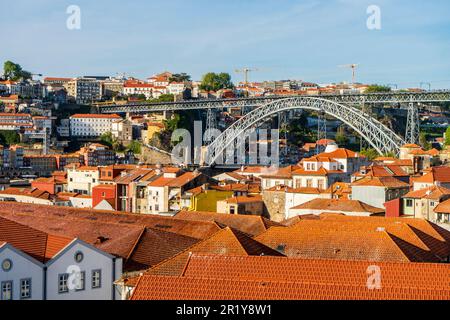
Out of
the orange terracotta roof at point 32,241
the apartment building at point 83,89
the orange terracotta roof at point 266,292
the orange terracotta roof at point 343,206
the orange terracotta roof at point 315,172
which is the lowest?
the orange terracotta roof at point 343,206

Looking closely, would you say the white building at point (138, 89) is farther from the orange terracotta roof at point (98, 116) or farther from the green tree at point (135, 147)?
the green tree at point (135, 147)

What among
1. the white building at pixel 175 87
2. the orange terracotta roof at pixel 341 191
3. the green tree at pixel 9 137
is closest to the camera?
the orange terracotta roof at pixel 341 191

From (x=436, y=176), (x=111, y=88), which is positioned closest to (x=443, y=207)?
(x=436, y=176)

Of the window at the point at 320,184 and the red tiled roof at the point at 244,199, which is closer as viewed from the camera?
the red tiled roof at the point at 244,199

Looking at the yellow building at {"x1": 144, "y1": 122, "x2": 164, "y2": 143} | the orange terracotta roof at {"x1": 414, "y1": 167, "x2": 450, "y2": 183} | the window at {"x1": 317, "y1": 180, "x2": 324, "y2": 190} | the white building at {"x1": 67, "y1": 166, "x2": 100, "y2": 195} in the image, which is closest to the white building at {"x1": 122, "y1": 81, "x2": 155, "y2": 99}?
the yellow building at {"x1": 144, "y1": 122, "x2": 164, "y2": 143}

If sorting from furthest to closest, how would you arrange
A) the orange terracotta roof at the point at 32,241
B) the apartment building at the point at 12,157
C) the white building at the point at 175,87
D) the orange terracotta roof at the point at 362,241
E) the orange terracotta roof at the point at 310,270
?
the white building at the point at 175,87 < the apartment building at the point at 12,157 < the orange terracotta roof at the point at 362,241 < the orange terracotta roof at the point at 32,241 < the orange terracotta roof at the point at 310,270

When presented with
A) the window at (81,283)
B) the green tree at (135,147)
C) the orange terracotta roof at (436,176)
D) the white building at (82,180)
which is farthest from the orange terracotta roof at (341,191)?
the green tree at (135,147)

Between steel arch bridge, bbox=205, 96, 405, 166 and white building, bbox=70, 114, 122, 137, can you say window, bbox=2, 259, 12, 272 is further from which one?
white building, bbox=70, 114, 122, 137
